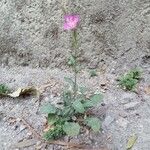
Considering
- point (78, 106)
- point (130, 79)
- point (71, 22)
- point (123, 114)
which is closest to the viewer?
point (71, 22)

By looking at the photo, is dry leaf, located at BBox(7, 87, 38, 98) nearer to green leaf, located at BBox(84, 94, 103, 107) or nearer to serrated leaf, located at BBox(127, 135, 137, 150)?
green leaf, located at BBox(84, 94, 103, 107)

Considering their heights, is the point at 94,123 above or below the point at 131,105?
above

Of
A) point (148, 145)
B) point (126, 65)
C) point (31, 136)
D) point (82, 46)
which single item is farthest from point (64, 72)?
point (148, 145)

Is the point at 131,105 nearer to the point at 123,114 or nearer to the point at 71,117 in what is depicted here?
the point at 123,114

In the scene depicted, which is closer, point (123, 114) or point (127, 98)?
point (123, 114)

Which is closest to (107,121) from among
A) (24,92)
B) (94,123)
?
(94,123)

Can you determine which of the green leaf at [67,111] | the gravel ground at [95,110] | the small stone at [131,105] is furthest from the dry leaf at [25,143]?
the small stone at [131,105]
